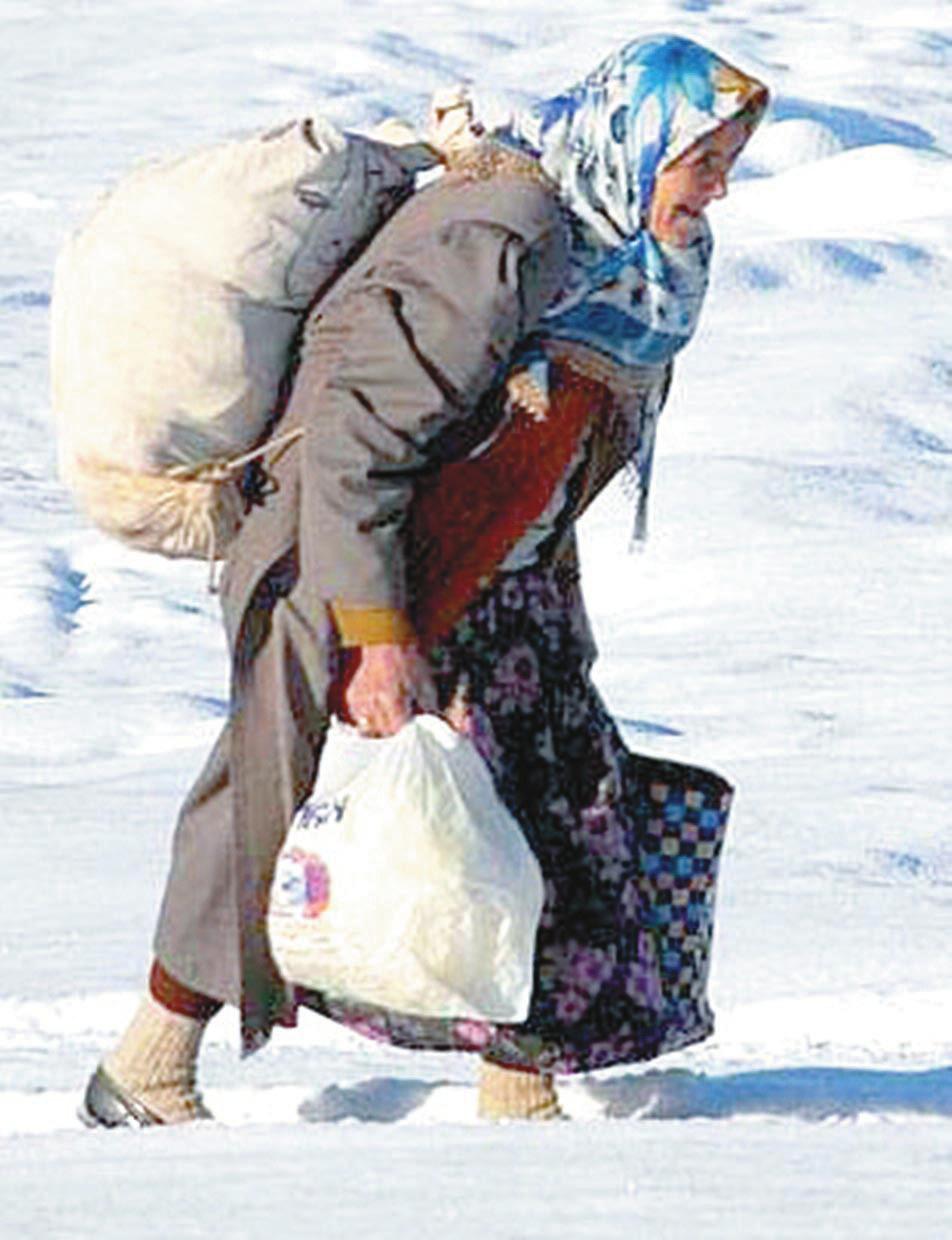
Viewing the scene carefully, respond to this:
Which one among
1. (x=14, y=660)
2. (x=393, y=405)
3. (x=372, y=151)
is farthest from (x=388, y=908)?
(x=14, y=660)

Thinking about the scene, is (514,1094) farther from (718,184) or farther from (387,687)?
(718,184)

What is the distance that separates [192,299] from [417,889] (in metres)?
0.55

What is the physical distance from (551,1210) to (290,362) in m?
1.07

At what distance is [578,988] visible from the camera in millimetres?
4035

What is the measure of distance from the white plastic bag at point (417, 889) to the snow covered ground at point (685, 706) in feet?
0.47

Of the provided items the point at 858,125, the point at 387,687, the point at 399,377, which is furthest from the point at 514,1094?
the point at 858,125

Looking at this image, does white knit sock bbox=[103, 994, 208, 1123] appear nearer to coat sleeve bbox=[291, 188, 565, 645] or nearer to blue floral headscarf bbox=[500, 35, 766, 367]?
coat sleeve bbox=[291, 188, 565, 645]

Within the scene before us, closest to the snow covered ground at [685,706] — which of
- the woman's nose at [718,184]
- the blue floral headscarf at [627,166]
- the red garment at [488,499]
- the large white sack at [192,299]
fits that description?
the red garment at [488,499]

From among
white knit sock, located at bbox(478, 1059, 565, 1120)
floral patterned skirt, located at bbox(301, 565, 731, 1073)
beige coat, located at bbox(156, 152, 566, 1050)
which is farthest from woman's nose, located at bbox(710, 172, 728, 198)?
white knit sock, located at bbox(478, 1059, 565, 1120)

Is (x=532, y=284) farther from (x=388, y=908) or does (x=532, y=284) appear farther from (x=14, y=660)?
(x=14, y=660)

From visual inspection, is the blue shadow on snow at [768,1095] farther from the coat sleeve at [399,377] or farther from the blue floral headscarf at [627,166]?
the blue floral headscarf at [627,166]

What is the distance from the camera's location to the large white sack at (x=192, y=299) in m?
3.77

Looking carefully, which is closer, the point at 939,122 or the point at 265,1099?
the point at 265,1099

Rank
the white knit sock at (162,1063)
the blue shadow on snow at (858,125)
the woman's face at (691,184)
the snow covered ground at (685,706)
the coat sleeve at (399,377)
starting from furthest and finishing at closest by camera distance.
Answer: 1. the blue shadow on snow at (858,125)
2. the white knit sock at (162,1063)
3. the woman's face at (691,184)
4. the coat sleeve at (399,377)
5. the snow covered ground at (685,706)
